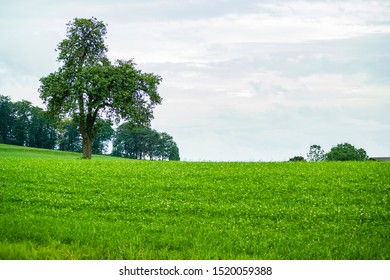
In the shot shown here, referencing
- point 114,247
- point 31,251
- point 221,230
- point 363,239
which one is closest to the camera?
point 31,251

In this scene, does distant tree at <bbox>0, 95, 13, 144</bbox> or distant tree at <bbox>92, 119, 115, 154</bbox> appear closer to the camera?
distant tree at <bbox>0, 95, 13, 144</bbox>

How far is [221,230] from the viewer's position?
44.6 ft

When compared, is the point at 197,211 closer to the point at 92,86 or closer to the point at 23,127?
the point at 92,86

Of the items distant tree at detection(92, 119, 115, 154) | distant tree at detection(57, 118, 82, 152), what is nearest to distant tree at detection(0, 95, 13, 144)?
distant tree at detection(57, 118, 82, 152)

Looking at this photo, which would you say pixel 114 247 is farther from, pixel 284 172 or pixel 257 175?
pixel 284 172

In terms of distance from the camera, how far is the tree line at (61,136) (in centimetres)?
11300

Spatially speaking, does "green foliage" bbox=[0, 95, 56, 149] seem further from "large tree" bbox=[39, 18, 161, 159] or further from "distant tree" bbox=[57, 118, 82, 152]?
"large tree" bbox=[39, 18, 161, 159]

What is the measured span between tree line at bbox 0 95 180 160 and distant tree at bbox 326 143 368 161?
1844 inches

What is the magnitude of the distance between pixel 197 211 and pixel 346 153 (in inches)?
3147

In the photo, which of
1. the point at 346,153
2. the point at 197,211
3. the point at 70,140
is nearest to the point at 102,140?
the point at 70,140

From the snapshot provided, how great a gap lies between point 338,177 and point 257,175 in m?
4.67

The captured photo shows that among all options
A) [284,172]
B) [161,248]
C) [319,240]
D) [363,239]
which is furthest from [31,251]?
[284,172]

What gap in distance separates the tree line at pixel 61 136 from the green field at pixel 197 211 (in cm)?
8606

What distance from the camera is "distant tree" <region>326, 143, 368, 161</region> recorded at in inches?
3519
